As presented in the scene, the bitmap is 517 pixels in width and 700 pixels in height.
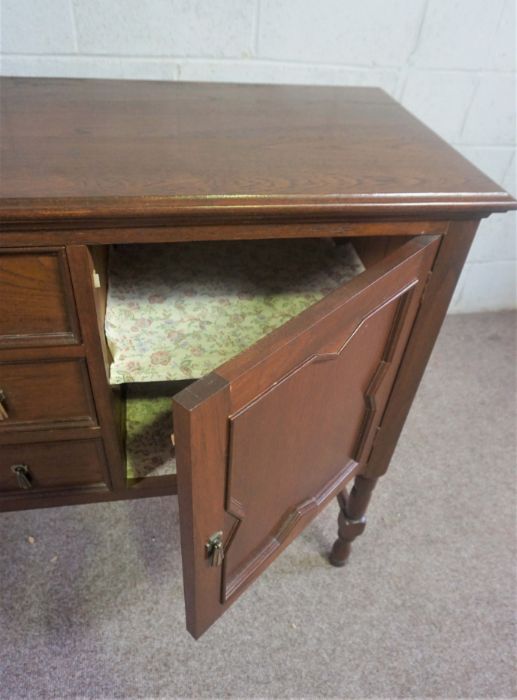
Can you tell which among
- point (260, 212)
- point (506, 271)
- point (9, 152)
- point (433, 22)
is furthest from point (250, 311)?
point (506, 271)

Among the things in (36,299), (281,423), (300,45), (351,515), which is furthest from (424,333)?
(300,45)

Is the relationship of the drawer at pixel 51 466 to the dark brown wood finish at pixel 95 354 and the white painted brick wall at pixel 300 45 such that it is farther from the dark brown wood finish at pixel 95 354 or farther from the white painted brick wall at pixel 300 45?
the white painted brick wall at pixel 300 45

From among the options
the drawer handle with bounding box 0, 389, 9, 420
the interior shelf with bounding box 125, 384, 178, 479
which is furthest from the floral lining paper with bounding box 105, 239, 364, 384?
the interior shelf with bounding box 125, 384, 178, 479

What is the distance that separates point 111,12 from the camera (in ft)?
2.93

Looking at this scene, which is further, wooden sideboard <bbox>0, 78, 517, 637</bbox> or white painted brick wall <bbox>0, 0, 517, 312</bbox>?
white painted brick wall <bbox>0, 0, 517, 312</bbox>

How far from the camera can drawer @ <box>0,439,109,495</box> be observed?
0.80 metres

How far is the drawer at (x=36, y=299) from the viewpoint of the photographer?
0.57 m

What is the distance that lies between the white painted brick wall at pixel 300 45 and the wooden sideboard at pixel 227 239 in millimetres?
115

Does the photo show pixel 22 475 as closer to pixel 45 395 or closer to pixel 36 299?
pixel 45 395

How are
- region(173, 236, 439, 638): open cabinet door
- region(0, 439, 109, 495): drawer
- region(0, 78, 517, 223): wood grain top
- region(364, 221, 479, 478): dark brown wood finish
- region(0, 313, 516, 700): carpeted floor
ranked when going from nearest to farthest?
region(173, 236, 439, 638): open cabinet door
region(0, 78, 517, 223): wood grain top
region(364, 221, 479, 478): dark brown wood finish
region(0, 439, 109, 495): drawer
region(0, 313, 516, 700): carpeted floor

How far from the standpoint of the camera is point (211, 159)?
652mm

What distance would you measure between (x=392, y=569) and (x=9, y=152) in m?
1.00

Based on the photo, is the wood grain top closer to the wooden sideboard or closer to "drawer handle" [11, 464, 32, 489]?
the wooden sideboard

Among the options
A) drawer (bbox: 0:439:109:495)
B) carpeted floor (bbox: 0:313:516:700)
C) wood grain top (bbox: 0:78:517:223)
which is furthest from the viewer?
carpeted floor (bbox: 0:313:516:700)
